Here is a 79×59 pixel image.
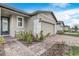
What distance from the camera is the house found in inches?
143

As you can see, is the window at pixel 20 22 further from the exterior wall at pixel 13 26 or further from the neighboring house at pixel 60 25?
the neighboring house at pixel 60 25

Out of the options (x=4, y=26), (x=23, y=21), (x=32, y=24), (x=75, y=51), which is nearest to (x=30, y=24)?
(x=32, y=24)

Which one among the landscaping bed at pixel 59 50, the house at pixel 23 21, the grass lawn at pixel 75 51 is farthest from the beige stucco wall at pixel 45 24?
the grass lawn at pixel 75 51

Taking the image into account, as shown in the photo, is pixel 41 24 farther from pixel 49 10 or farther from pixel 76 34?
pixel 76 34

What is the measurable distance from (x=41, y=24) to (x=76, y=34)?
875mm

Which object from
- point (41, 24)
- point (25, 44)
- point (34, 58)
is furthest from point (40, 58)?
point (41, 24)

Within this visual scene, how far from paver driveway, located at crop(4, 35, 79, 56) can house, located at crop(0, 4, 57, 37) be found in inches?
8.2

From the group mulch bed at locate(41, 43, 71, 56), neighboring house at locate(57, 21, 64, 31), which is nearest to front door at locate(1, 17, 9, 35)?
mulch bed at locate(41, 43, 71, 56)

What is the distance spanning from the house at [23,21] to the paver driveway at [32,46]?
21 centimetres

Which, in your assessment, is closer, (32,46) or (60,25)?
(32,46)

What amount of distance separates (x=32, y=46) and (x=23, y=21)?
2.06 feet

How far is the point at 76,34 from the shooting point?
12.3ft

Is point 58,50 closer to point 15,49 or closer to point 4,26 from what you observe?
point 15,49

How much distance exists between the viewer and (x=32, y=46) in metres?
3.68
